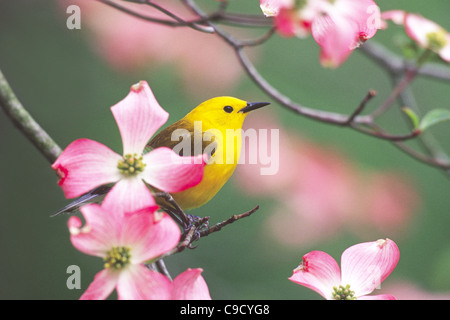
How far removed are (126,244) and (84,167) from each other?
0.25 ft

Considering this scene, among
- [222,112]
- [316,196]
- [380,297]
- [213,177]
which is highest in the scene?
[316,196]

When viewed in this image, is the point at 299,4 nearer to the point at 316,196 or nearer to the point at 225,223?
the point at 225,223

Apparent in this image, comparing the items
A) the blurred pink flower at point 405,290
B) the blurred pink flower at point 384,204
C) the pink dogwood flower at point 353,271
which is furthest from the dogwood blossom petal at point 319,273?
the blurred pink flower at point 384,204

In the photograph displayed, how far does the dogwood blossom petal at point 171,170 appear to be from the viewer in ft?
1.48

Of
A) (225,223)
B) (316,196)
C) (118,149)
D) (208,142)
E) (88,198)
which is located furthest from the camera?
(316,196)

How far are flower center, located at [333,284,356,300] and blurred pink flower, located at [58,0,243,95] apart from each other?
3.93 feet

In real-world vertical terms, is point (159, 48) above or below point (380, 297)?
above

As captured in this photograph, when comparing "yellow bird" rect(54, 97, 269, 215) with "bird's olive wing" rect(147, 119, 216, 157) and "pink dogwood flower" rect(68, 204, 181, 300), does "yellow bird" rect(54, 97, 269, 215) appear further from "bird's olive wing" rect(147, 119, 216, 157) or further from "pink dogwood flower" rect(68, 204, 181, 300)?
"pink dogwood flower" rect(68, 204, 181, 300)

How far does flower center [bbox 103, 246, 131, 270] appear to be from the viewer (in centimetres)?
44

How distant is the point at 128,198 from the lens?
435mm

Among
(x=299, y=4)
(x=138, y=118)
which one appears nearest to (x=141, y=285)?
(x=138, y=118)

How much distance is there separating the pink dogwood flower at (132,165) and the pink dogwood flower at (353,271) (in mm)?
169

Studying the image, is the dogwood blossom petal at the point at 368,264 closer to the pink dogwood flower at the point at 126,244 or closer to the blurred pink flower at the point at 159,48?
the pink dogwood flower at the point at 126,244
